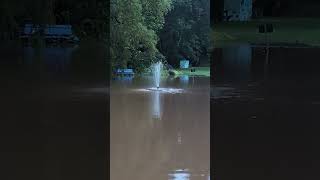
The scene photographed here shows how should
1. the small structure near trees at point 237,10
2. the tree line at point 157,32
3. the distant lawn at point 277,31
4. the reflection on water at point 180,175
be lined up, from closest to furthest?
the reflection on water at point 180,175, the distant lawn at point 277,31, the small structure near trees at point 237,10, the tree line at point 157,32

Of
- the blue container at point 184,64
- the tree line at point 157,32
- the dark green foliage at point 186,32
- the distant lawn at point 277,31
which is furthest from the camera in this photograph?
the blue container at point 184,64

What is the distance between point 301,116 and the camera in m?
6.37

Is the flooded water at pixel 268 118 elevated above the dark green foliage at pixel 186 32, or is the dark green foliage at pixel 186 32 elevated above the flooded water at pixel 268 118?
the dark green foliage at pixel 186 32

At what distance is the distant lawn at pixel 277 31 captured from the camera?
11750 millimetres

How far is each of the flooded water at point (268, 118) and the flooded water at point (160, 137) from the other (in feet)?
0.60

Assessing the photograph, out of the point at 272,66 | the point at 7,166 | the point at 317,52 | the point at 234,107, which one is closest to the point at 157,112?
the point at 234,107

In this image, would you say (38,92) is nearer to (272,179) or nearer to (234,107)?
(234,107)

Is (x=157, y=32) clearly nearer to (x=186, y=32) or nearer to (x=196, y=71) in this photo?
(x=186, y=32)

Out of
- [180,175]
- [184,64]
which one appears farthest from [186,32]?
[180,175]

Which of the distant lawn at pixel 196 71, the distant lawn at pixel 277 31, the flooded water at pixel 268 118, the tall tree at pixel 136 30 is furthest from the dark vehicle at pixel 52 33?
the distant lawn at pixel 196 71

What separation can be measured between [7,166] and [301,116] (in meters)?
3.85

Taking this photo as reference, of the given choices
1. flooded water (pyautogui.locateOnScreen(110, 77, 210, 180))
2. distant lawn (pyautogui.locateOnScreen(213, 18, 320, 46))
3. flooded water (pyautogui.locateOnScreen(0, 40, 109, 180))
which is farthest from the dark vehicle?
distant lawn (pyautogui.locateOnScreen(213, 18, 320, 46))

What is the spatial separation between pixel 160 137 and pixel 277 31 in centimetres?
793

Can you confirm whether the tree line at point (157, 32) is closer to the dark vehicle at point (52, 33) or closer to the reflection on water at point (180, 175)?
the dark vehicle at point (52, 33)
